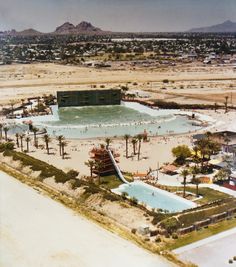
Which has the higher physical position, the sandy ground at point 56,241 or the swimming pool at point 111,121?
the sandy ground at point 56,241

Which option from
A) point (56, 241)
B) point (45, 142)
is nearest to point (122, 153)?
point (45, 142)

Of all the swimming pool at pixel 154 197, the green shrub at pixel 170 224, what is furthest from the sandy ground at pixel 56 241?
the swimming pool at pixel 154 197

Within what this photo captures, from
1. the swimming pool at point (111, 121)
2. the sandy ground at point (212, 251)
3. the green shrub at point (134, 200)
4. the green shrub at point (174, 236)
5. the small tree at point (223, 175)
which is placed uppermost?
the small tree at point (223, 175)

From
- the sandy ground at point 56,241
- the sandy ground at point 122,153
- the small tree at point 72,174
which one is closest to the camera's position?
the sandy ground at point 56,241

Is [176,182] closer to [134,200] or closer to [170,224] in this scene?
[134,200]

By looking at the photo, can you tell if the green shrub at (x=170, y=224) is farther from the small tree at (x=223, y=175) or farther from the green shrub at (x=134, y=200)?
the small tree at (x=223, y=175)

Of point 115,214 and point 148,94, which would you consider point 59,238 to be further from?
point 148,94
